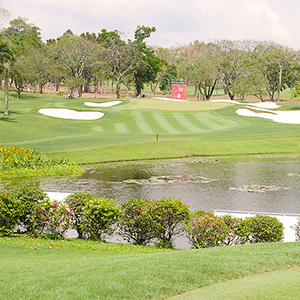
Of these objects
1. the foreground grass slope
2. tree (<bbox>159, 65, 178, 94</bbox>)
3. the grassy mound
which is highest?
tree (<bbox>159, 65, 178, 94</bbox>)

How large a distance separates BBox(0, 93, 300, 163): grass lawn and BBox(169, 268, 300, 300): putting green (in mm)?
25390

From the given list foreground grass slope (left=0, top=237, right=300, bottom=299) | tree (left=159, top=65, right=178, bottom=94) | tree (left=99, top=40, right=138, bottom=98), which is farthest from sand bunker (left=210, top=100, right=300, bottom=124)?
tree (left=159, top=65, right=178, bottom=94)

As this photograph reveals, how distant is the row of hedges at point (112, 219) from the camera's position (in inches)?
507

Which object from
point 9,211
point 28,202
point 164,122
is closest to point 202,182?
point 28,202

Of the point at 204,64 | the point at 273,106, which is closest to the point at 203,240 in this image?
the point at 273,106

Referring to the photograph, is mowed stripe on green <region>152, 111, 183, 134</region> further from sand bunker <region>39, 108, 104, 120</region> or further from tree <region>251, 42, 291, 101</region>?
tree <region>251, 42, 291, 101</region>

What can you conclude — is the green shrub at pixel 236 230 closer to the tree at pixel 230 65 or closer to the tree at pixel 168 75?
the tree at pixel 230 65

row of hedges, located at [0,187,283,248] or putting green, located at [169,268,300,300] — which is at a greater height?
putting green, located at [169,268,300,300]

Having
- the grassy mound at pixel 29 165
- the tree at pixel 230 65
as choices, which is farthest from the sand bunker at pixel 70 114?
the tree at pixel 230 65

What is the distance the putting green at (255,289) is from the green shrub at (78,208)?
7.24 meters

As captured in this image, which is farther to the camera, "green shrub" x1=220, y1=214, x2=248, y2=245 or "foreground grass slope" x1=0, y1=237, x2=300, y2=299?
"green shrub" x1=220, y1=214, x2=248, y2=245

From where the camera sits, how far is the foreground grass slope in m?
7.65

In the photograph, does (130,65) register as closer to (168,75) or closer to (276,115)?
(168,75)

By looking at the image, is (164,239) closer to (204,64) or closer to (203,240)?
(203,240)
